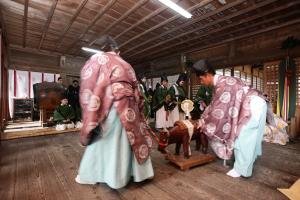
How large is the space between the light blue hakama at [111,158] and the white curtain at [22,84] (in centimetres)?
759

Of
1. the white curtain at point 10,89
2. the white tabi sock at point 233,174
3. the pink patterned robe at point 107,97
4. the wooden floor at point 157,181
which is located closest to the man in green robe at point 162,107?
the wooden floor at point 157,181

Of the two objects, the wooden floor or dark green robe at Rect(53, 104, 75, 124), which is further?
dark green robe at Rect(53, 104, 75, 124)

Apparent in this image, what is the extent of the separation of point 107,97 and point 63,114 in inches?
170

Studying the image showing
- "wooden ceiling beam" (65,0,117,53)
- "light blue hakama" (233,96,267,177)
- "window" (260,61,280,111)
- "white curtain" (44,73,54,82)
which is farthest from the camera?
"white curtain" (44,73,54,82)

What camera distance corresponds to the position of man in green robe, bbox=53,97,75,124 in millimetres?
5266

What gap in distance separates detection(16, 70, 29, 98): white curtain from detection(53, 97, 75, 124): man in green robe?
347cm

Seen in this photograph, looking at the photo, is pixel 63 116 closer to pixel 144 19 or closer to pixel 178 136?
pixel 144 19

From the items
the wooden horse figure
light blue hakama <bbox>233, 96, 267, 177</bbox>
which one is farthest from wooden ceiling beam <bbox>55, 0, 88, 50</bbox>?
light blue hakama <bbox>233, 96, 267, 177</bbox>

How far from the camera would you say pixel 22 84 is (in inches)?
293

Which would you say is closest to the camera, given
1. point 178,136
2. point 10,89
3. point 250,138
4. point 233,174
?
point 250,138

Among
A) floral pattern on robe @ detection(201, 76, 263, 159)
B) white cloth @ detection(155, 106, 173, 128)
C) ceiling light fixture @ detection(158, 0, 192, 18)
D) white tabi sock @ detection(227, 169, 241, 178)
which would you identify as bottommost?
white tabi sock @ detection(227, 169, 241, 178)

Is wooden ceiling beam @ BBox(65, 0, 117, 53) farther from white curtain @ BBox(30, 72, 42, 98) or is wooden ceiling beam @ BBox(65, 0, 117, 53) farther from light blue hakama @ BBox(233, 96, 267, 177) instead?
white curtain @ BBox(30, 72, 42, 98)

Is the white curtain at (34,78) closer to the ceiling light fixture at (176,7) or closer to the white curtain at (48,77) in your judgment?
the white curtain at (48,77)

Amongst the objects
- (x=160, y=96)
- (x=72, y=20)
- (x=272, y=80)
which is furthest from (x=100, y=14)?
(x=272, y=80)
